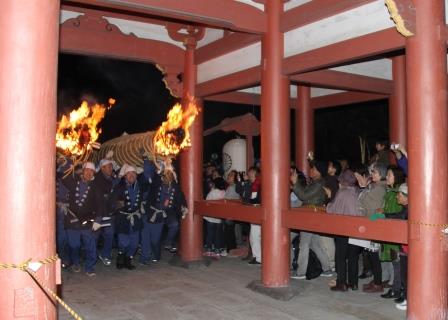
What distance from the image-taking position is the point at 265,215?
685 centimetres

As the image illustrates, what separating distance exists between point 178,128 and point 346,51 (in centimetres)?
395

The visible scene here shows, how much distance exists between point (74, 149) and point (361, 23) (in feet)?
20.5

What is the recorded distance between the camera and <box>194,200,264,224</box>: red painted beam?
7.21 metres

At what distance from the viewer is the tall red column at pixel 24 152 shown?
8.99ft

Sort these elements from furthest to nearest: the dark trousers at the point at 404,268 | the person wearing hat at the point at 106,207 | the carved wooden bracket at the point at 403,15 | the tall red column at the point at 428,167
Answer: the person wearing hat at the point at 106,207 < the dark trousers at the point at 404,268 < the tall red column at the point at 428,167 < the carved wooden bracket at the point at 403,15

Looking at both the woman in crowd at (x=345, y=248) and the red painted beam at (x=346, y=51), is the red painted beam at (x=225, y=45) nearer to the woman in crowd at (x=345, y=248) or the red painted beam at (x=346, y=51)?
the red painted beam at (x=346, y=51)

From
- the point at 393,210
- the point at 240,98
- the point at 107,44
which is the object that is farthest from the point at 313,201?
the point at 107,44

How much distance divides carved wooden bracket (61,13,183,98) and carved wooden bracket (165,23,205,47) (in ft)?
0.72

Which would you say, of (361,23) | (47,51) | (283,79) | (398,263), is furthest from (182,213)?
(47,51)

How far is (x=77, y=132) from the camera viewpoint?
9719mm

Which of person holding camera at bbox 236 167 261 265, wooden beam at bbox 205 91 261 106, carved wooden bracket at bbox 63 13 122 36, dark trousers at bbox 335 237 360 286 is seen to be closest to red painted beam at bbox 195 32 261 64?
wooden beam at bbox 205 91 261 106

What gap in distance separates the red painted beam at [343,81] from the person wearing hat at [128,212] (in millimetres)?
3715

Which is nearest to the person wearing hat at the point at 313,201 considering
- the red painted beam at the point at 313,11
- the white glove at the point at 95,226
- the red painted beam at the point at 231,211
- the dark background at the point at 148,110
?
the red painted beam at the point at 231,211

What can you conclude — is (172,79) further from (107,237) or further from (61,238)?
(61,238)
